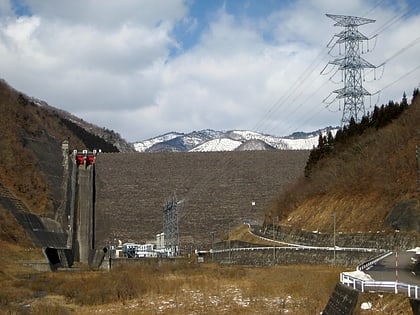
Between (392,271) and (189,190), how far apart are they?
2819 inches

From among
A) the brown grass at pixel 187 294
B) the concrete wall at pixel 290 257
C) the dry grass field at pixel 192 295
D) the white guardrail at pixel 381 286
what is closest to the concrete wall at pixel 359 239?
the concrete wall at pixel 290 257

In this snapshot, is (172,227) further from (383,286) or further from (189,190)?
(383,286)

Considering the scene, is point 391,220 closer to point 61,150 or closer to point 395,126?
point 395,126

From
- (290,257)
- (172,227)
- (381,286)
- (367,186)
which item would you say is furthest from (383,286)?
(172,227)

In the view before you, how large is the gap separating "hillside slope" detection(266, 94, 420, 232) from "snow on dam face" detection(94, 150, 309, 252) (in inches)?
1081

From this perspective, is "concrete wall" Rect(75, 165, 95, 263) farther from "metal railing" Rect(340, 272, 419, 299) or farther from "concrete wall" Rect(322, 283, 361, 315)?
"metal railing" Rect(340, 272, 419, 299)

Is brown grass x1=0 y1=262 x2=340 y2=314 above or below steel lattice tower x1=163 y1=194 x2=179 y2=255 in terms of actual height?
below

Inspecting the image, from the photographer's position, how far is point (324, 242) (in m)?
35.4

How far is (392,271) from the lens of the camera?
1816cm

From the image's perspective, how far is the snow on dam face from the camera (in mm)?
79125

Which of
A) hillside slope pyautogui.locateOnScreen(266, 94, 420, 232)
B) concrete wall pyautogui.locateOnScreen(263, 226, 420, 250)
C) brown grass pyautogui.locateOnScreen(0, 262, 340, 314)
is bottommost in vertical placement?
brown grass pyautogui.locateOnScreen(0, 262, 340, 314)

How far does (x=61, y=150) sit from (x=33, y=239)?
3571 centimetres

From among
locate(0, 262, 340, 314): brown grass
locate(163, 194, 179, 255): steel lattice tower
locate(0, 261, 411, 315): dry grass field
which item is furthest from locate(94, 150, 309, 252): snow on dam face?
locate(0, 261, 411, 315): dry grass field

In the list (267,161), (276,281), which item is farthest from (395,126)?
(267,161)
